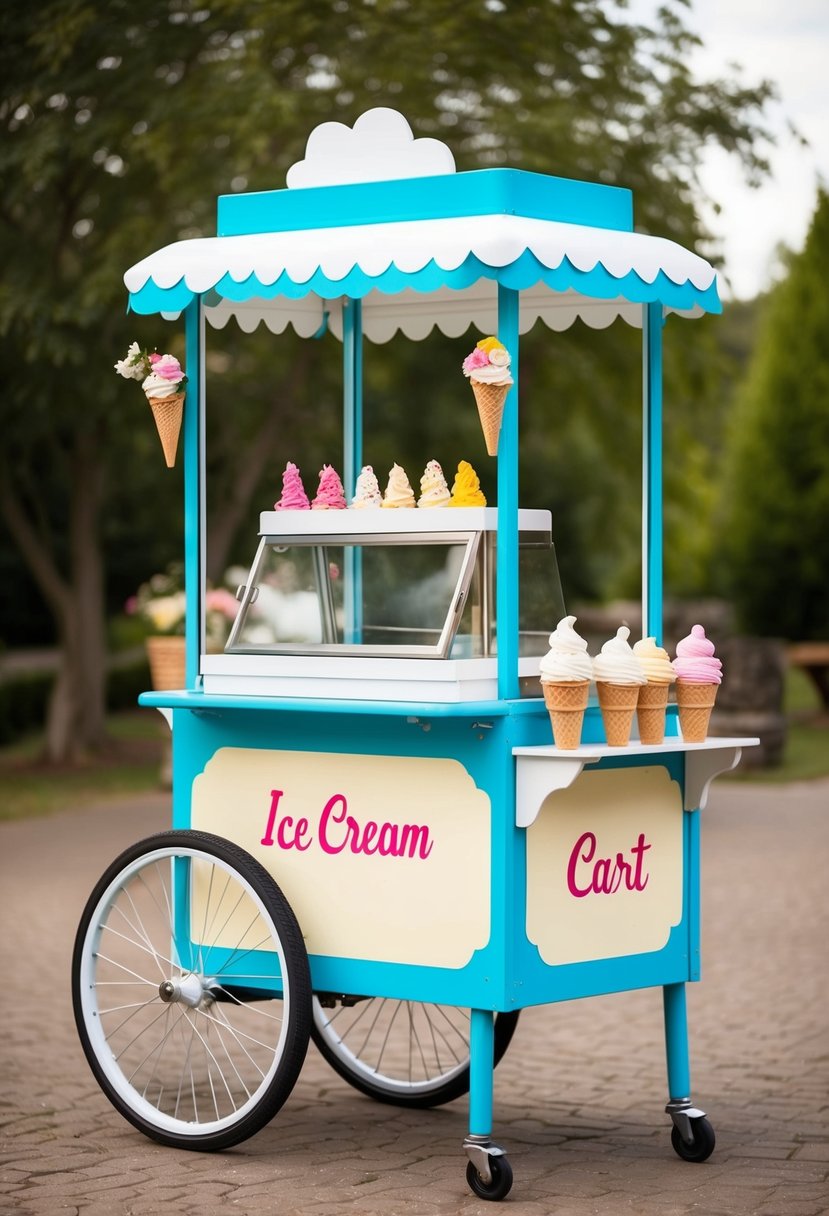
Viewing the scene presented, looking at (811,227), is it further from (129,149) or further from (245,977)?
(245,977)

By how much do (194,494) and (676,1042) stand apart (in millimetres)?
2092

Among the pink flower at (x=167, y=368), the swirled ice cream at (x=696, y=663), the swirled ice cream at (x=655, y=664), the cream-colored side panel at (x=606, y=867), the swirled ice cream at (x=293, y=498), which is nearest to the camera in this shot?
the cream-colored side panel at (x=606, y=867)

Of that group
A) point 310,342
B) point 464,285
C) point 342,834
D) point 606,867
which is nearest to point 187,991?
point 342,834

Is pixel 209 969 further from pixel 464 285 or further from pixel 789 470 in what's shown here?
pixel 789 470

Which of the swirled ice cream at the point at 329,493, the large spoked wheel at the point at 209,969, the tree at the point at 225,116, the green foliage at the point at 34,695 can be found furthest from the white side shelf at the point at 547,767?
the green foliage at the point at 34,695

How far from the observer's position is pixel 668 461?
19.5 metres

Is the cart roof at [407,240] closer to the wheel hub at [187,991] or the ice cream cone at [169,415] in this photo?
the ice cream cone at [169,415]

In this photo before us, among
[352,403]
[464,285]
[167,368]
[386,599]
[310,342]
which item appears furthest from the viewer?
[310,342]

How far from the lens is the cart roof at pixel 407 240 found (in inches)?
188

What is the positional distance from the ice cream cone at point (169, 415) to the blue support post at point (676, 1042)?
2.11 metres

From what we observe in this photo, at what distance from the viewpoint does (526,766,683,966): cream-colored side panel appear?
4.85 metres

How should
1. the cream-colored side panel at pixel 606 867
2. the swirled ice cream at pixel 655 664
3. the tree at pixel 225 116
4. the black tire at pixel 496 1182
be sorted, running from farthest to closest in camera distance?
the tree at pixel 225 116 < the swirled ice cream at pixel 655 664 < the cream-colored side panel at pixel 606 867 < the black tire at pixel 496 1182

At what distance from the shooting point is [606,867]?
5.04 metres

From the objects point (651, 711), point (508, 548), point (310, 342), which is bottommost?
point (651, 711)
